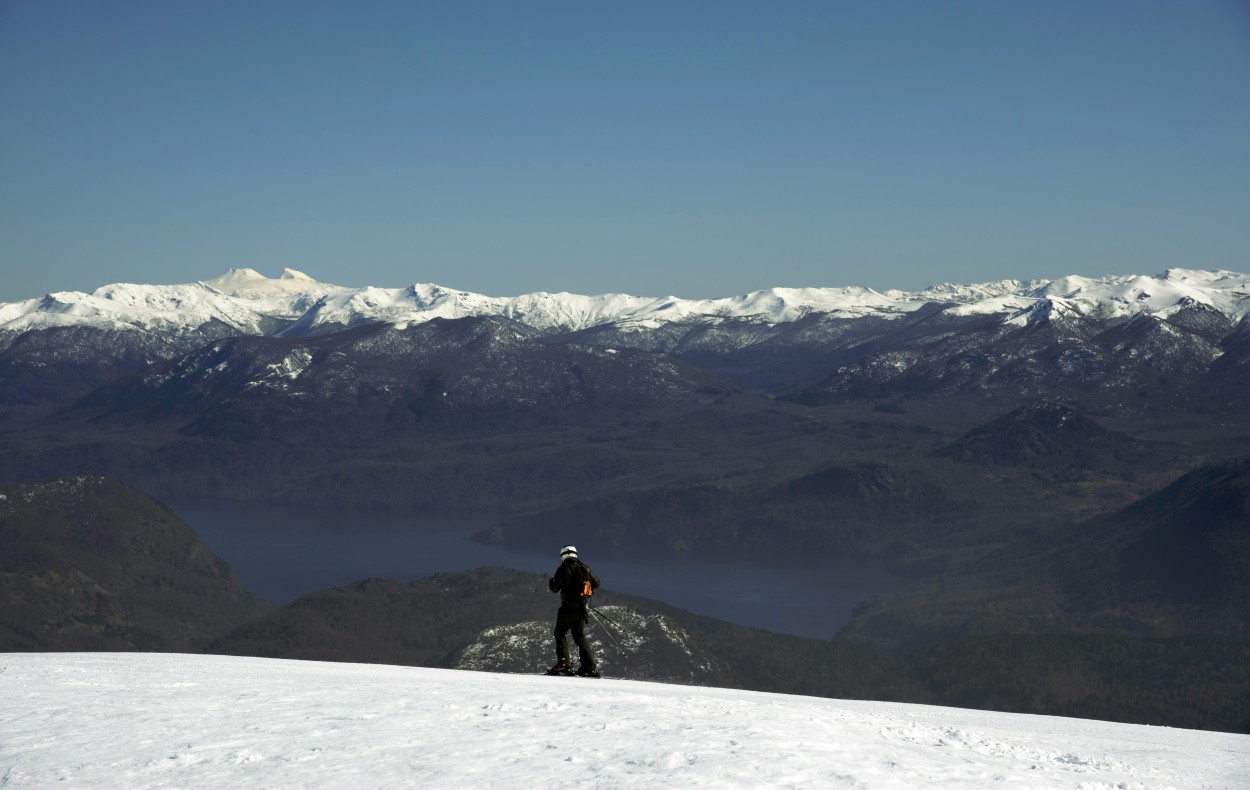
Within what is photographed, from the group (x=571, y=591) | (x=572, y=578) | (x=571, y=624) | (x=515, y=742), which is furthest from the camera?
(x=571, y=624)

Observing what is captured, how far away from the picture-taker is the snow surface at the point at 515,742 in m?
23.6

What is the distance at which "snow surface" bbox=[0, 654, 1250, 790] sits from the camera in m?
23.6

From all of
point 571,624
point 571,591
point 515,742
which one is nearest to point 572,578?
point 571,591

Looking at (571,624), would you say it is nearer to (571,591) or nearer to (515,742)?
(571,591)

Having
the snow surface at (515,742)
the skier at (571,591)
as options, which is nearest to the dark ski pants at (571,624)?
the skier at (571,591)

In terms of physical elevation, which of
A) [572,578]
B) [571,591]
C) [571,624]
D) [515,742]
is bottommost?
[515,742]

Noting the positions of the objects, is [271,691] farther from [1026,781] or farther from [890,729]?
[1026,781]

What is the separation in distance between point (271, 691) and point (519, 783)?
39.5 feet

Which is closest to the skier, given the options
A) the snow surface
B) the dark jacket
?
the dark jacket

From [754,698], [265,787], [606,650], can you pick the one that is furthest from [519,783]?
[606,650]

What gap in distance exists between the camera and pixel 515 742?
2602 centimetres

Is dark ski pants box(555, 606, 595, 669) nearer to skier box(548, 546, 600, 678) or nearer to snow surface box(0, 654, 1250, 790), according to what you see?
skier box(548, 546, 600, 678)

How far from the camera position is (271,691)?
3256 centimetres

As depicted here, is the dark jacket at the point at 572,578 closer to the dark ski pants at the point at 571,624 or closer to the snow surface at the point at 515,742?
the dark ski pants at the point at 571,624
